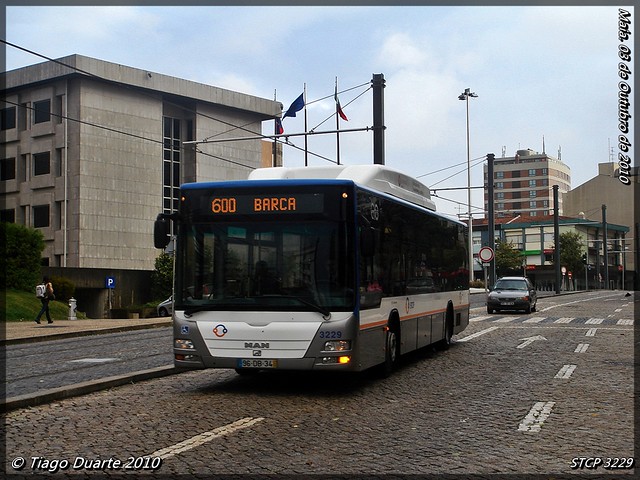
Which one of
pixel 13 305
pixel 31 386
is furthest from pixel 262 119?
pixel 31 386

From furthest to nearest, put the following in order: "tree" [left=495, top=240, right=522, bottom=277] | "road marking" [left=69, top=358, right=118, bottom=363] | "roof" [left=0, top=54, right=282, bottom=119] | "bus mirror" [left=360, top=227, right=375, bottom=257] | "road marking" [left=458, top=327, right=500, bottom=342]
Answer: "tree" [left=495, top=240, right=522, bottom=277]
"roof" [left=0, top=54, right=282, bottom=119]
"road marking" [left=458, top=327, right=500, bottom=342]
"road marking" [left=69, top=358, right=118, bottom=363]
"bus mirror" [left=360, top=227, right=375, bottom=257]

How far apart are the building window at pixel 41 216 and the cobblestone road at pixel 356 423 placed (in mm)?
56321

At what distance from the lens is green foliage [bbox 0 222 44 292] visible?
41.8 meters

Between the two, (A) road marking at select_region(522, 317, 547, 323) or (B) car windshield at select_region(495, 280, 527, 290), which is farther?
(B) car windshield at select_region(495, 280, 527, 290)

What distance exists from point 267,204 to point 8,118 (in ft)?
210

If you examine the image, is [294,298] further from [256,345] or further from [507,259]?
[507,259]

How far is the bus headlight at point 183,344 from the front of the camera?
11656 millimetres

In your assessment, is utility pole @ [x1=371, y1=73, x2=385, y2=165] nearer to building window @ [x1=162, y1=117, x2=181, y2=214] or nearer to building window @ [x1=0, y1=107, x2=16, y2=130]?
building window @ [x1=162, y1=117, x2=181, y2=214]

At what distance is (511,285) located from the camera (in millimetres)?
36062

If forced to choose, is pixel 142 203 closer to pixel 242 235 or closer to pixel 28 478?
pixel 242 235

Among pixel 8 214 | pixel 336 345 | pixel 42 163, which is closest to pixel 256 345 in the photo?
pixel 336 345

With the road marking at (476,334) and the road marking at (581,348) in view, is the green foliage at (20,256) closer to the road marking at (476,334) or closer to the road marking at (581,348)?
the road marking at (476,334)

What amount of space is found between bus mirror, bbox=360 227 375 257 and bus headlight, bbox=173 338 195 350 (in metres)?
2.56

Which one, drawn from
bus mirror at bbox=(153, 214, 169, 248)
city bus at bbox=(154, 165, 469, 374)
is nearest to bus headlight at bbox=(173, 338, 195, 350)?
city bus at bbox=(154, 165, 469, 374)
